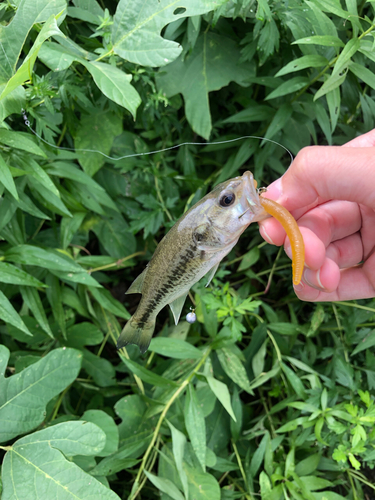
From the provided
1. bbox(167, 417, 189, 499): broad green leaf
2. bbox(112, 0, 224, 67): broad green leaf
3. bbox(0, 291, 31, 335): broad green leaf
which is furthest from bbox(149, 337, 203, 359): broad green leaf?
bbox(112, 0, 224, 67): broad green leaf

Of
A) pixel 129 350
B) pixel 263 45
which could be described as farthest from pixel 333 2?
pixel 129 350

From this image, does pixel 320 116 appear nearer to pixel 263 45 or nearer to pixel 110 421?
pixel 263 45

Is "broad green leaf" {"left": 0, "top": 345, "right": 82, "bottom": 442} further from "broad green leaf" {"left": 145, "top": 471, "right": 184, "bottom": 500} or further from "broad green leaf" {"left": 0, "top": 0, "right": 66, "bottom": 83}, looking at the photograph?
"broad green leaf" {"left": 0, "top": 0, "right": 66, "bottom": 83}

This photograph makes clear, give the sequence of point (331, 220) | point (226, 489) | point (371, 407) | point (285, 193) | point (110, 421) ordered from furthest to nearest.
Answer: point (226, 489)
point (110, 421)
point (371, 407)
point (331, 220)
point (285, 193)

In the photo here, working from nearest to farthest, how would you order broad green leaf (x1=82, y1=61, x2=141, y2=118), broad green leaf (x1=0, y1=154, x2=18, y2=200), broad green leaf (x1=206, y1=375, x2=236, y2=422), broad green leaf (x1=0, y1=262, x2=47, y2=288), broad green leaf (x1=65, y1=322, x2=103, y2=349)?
1. broad green leaf (x1=82, y1=61, x2=141, y2=118)
2. broad green leaf (x1=0, y1=154, x2=18, y2=200)
3. broad green leaf (x1=0, y1=262, x2=47, y2=288)
4. broad green leaf (x1=206, y1=375, x2=236, y2=422)
5. broad green leaf (x1=65, y1=322, x2=103, y2=349)

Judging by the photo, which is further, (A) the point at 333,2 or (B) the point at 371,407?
(B) the point at 371,407

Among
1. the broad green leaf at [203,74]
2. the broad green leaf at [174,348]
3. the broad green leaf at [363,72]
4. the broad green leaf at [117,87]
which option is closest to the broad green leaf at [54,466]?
the broad green leaf at [174,348]

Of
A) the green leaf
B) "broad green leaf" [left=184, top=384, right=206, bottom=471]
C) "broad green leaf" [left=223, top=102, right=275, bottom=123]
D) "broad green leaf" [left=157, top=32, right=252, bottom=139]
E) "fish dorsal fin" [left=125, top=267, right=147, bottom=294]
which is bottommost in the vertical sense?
the green leaf
